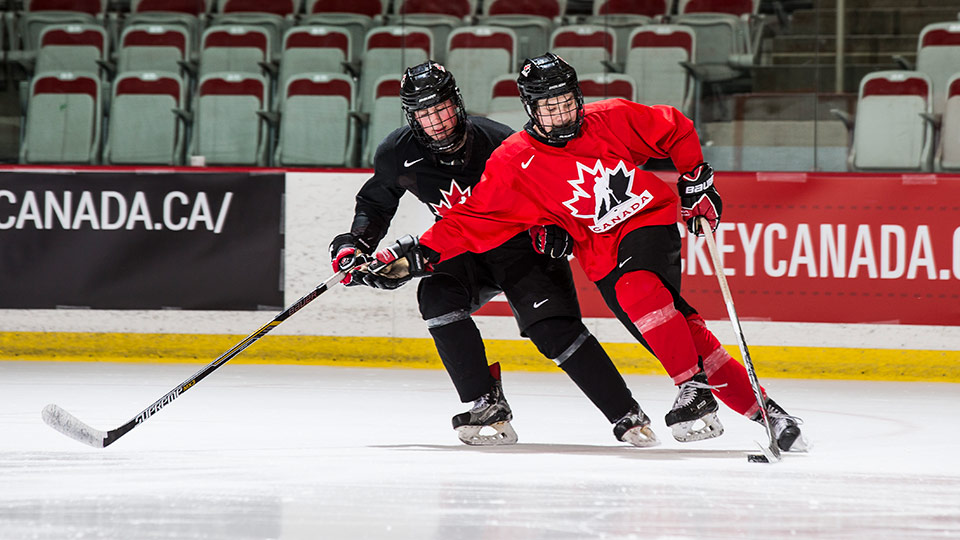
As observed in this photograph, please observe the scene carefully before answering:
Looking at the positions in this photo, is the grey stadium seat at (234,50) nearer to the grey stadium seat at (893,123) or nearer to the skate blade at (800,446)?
the grey stadium seat at (893,123)

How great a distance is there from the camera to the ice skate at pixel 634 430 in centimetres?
316

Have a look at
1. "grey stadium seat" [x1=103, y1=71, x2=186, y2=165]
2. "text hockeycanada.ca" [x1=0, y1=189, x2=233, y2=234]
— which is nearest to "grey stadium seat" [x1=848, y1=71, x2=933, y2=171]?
"text hockeycanada.ca" [x1=0, y1=189, x2=233, y2=234]

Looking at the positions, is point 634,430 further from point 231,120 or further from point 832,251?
point 231,120

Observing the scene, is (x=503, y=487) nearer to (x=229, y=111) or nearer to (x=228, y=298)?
(x=228, y=298)

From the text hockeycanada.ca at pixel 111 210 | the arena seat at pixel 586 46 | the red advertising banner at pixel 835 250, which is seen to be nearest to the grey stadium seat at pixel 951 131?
the red advertising banner at pixel 835 250

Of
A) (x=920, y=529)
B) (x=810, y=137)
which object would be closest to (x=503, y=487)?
(x=920, y=529)

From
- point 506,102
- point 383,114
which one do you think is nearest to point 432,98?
point 506,102

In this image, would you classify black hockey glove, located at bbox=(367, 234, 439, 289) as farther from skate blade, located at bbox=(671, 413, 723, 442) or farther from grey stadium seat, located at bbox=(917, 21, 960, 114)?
grey stadium seat, located at bbox=(917, 21, 960, 114)

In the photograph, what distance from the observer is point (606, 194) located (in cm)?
306

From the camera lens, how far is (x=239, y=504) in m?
2.40

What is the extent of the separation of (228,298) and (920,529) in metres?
3.79

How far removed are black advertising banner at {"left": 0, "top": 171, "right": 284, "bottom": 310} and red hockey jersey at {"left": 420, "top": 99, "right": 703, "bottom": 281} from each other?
2.44 meters

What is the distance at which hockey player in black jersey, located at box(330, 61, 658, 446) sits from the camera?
10.4 ft

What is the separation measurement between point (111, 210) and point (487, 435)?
2914 millimetres
